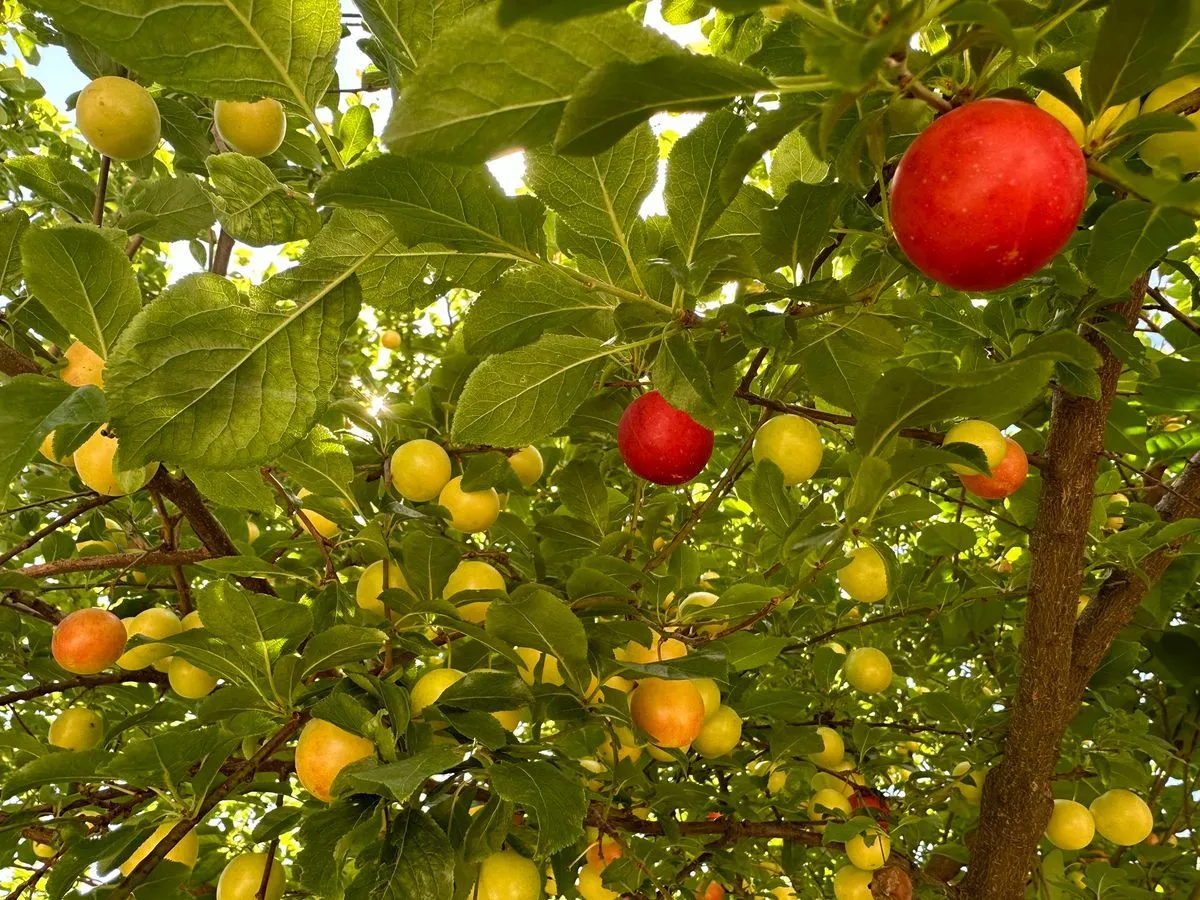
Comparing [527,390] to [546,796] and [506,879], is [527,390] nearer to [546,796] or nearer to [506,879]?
[546,796]

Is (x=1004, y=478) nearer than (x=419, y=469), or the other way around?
(x=1004, y=478)

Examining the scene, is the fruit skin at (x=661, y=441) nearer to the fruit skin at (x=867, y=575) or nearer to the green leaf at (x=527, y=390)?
the green leaf at (x=527, y=390)

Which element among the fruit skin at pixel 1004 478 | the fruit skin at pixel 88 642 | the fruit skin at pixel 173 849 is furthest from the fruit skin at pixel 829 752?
the fruit skin at pixel 88 642

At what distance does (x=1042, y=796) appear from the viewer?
1.86m

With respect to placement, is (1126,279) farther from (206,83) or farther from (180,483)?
(180,483)

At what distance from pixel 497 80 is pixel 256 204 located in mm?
568

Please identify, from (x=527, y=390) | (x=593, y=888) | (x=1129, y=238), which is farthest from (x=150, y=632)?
(x=1129, y=238)

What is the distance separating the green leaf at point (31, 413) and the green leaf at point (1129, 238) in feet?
4.04

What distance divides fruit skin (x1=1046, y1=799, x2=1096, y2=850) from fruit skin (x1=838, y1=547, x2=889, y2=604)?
957 millimetres

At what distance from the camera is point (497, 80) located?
65cm

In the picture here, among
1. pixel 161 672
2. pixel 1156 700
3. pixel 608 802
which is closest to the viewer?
pixel 608 802

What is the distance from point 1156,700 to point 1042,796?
3.91 ft

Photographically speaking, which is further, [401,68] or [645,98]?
[401,68]

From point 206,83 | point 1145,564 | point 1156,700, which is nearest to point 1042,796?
point 1145,564
